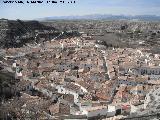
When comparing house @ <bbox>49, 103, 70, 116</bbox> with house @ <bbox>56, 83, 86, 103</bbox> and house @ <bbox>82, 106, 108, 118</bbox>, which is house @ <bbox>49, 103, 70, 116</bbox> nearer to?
house @ <bbox>82, 106, 108, 118</bbox>

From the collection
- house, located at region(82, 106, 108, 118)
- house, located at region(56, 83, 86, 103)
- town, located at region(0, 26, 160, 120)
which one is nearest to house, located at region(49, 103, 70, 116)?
town, located at region(0, 26, 160, 120)

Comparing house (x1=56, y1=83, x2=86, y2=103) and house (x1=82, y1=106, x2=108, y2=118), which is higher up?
house (x1=82, y1=106, x2=108, y2=118)

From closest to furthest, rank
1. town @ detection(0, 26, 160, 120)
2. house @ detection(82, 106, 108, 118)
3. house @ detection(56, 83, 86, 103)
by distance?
house @ detection(82, 106, 108, 118)
town @ detection(0, 26, 160, 120)
house @ detection(56, 83, 86, 103)

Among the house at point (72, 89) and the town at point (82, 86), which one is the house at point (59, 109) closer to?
the town at point (82, 86)

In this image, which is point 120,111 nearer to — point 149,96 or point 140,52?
point 149,96

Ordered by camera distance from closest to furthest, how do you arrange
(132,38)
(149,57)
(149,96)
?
(149,96)
(149,57)
(132,38)

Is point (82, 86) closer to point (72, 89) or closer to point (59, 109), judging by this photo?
point (72, 89)

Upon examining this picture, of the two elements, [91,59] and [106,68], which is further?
[91,59]

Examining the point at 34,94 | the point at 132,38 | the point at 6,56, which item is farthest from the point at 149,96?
the point at 132,38

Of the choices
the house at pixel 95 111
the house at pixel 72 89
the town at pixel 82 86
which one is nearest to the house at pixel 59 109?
the town at pixel 82 86

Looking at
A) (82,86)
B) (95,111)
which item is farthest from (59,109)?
(82,86)

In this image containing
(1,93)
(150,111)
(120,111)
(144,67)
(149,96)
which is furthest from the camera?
(144,67)
